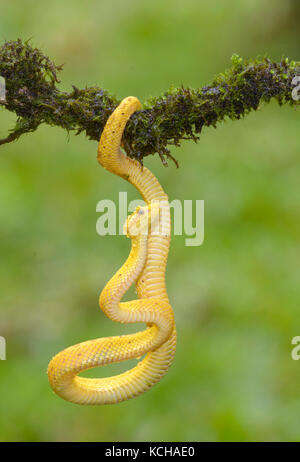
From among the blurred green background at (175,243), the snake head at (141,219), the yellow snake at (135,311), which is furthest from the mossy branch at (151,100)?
the blurred green background at (175,243)

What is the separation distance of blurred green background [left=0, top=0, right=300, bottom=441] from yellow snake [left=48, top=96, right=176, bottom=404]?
129 cm

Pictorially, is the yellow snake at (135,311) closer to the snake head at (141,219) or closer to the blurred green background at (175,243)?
the snake head at (141,219)

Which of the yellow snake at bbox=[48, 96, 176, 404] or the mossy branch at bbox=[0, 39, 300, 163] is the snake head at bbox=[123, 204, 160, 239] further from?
the mossy branch at bbox=[0, 39, 300, 163]

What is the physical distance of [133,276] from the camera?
3025mm

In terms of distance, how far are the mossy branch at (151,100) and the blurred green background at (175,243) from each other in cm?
127

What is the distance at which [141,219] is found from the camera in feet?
9.72

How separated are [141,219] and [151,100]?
571mm

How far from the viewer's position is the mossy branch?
2760 millimetres

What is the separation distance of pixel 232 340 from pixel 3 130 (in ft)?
12.6

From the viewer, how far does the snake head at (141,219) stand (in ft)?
9.73

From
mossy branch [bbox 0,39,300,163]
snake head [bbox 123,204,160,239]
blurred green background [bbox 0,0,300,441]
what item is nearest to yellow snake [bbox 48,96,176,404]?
snake head [bbox 123,204,160,239]

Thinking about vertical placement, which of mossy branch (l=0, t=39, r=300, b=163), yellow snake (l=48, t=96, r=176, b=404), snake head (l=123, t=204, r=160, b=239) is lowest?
yellow snake (l=48, t=96, r=176, b=404)

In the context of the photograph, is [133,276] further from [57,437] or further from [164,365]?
[57,437]

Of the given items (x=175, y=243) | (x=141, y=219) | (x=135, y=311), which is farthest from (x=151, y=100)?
(x=175, y=243)
